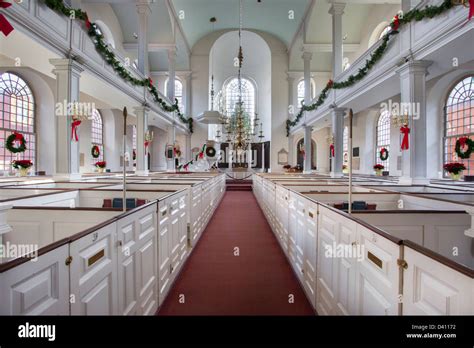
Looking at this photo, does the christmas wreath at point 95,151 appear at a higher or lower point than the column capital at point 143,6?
lower

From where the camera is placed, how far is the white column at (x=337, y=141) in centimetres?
1041

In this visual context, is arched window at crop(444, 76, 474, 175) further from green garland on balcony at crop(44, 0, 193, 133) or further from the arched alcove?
green garland on balcony at crop(44, 0, 193, 133)

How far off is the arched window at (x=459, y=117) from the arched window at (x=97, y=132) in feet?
53.3

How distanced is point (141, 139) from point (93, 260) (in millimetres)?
9576

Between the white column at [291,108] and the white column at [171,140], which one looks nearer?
the white column at [171,140]

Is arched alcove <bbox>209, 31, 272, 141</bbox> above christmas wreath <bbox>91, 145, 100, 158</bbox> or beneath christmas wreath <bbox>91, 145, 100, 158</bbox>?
above

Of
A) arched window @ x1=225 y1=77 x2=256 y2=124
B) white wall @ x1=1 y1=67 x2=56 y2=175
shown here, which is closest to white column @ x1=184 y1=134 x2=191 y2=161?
arched window @ x1=225 y1=77 x2=256 y2=124

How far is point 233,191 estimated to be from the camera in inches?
553

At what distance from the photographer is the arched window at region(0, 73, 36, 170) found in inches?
383

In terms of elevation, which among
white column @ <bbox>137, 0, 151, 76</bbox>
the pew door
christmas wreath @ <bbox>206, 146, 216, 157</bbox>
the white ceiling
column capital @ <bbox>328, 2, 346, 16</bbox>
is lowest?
the pew door

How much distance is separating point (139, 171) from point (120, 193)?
647cm

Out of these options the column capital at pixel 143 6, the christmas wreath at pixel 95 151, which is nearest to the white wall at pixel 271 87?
the christmas wreath at pixel 95 151

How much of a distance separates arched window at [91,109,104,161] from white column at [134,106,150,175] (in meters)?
5.09

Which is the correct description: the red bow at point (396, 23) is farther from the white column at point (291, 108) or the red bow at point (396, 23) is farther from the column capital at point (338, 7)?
the white column at point (291, 108)
